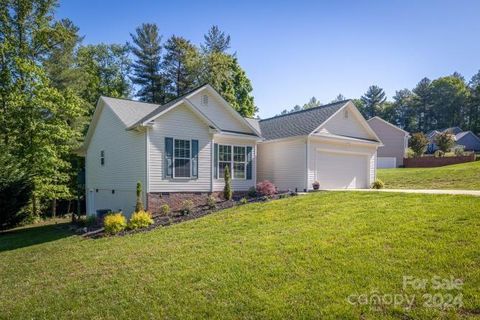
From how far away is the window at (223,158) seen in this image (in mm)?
15152

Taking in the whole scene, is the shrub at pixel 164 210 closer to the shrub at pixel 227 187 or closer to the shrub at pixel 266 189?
the shrub at pixel 227 187

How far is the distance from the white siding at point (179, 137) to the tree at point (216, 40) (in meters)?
25.8

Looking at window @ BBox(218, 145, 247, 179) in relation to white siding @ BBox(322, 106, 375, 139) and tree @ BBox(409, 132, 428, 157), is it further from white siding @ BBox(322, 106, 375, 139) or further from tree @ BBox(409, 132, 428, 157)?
tree @ BBox(409, 132, 428, 157)

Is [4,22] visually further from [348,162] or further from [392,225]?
[392,225]

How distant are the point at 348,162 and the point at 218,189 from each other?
7901 mm

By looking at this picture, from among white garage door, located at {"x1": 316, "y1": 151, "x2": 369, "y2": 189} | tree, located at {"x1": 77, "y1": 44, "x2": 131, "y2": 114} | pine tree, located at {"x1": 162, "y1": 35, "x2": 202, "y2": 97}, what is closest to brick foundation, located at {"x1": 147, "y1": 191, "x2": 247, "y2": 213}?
white garage door, located at {"x1": 316, "y1": 151, "x2": 369, "y2": 189}

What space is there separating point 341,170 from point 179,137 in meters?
9.24

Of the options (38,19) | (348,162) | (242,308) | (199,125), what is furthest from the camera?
(38,19)

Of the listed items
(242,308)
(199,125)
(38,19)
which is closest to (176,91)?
(38,19)

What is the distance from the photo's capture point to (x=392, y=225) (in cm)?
743

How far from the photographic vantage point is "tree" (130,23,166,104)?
3388 centimetres

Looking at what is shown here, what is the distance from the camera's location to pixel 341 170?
17.6 m

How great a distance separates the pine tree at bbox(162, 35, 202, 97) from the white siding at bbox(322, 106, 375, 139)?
1917 cm

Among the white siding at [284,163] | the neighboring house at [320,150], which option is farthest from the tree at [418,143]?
the white siding at [284,163]
